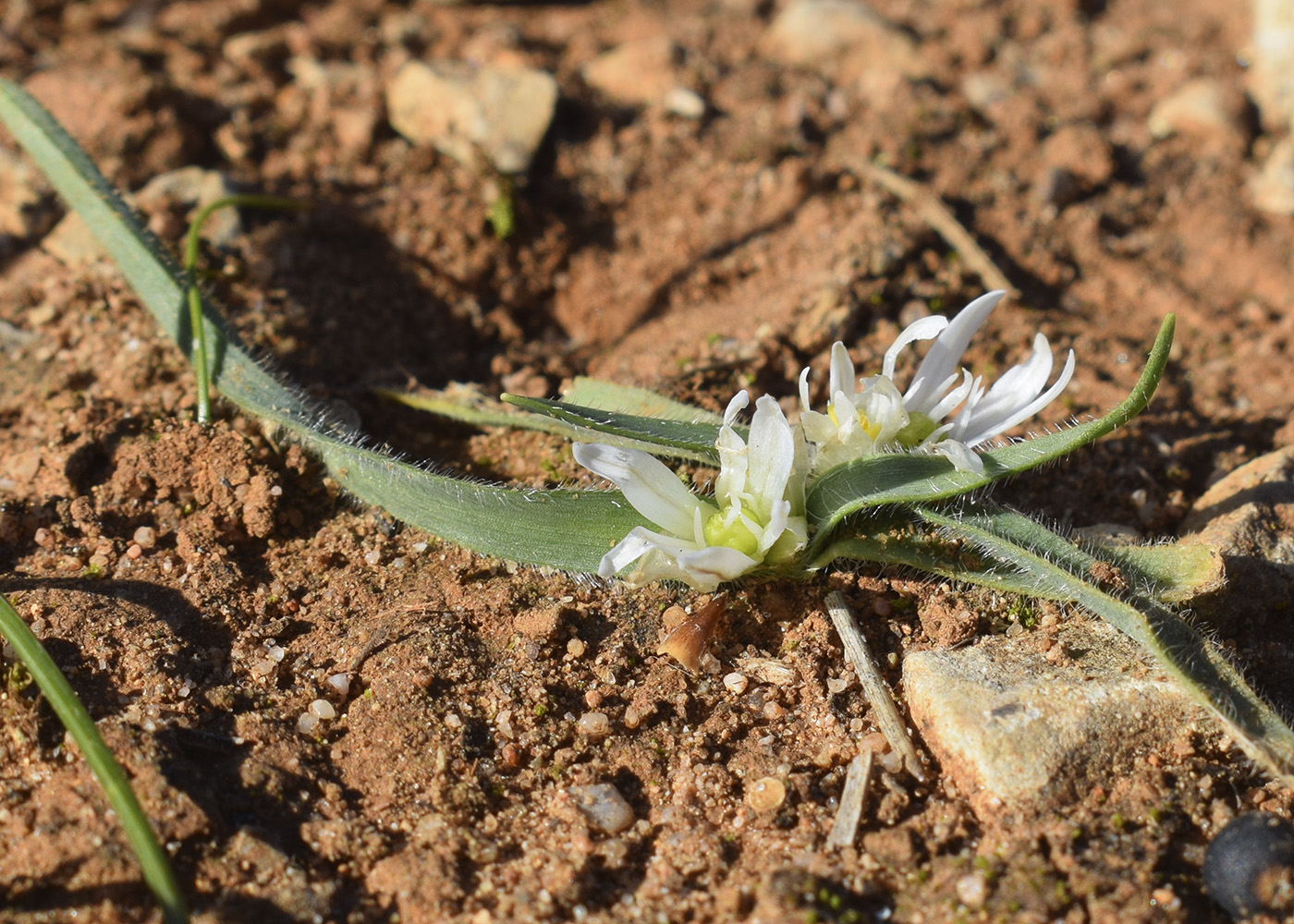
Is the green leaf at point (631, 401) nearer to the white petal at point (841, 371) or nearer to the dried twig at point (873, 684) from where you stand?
the white petal at point (841, 371)

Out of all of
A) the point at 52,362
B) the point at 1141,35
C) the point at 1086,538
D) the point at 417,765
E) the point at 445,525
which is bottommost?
the point at 1086,538

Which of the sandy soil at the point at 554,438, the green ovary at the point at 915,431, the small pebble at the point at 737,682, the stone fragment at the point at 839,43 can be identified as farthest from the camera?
the stone fragment at the point at 839,43

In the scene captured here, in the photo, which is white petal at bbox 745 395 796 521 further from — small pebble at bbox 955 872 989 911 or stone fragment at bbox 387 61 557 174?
stone fragment at bbox 387 61 557 174

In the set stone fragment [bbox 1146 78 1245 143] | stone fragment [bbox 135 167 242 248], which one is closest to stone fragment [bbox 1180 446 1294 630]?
stone fragment [bbox 1146 78 1245 143]

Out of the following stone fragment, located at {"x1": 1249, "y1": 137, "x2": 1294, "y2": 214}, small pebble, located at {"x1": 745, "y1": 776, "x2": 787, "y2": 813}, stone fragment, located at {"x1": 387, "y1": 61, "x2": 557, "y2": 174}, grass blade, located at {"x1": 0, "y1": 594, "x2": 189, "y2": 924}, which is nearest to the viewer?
grass blade, located at {"x1": 0, "y1": 594, "x2": 189, "y2": 924}

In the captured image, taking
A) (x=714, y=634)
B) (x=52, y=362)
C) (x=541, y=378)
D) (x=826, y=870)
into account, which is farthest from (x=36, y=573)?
(x=826, y=870)

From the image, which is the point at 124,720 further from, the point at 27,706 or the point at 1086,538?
the point at 1086,538

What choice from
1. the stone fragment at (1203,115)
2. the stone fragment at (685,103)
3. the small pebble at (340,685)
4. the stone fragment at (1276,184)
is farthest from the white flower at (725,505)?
the stone fragment at (1203,115)
